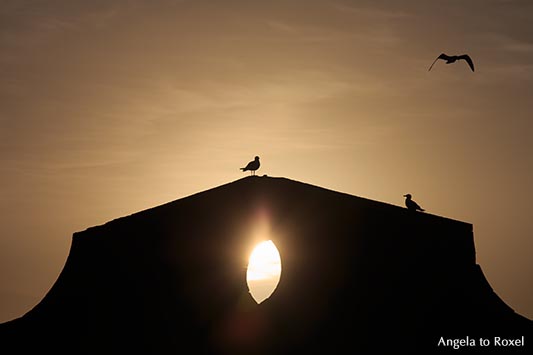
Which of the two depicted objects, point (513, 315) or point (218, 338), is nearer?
point (218, 338)

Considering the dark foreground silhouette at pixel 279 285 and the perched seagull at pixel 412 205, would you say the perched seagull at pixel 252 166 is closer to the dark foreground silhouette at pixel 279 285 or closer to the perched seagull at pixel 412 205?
the dark foreground silhouette at pixel 279 285

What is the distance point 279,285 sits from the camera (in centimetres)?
2358

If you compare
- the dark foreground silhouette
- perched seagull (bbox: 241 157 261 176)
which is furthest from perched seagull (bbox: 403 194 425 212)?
perched seagull (bbox: 241 157 261 176)

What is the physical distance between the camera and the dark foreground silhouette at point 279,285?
77.2 ft

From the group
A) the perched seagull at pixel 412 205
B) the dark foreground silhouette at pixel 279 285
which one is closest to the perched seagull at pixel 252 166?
the dark foreground silhouette at pixel 279 285

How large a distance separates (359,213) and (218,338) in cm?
484

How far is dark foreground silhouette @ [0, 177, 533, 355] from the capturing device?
23531 millimetres

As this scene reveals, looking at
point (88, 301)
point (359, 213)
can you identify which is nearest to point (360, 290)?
point (359, 213)

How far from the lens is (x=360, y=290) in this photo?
949 inches

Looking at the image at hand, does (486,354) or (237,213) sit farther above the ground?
(237,213)

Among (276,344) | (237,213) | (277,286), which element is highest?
(237,213)

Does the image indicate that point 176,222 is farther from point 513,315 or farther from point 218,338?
point 513,315

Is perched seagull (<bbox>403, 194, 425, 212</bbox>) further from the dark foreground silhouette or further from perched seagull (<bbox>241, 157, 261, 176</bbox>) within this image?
perched seagull (<bbox>241, 157, 261, 176</bbox>)

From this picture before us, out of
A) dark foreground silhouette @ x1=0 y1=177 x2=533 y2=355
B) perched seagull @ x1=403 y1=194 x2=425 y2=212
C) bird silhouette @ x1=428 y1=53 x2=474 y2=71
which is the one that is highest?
bird silhouette @ x1=428 y1=53 x2=474 y2=71
